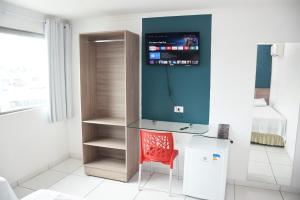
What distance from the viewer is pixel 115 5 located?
2572mm

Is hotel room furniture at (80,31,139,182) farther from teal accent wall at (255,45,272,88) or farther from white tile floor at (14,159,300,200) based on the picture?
teal accent wall at (255,45,272,88)

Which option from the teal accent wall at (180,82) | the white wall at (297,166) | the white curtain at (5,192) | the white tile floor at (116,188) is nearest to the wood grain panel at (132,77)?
the teal accent wall at (180,82)

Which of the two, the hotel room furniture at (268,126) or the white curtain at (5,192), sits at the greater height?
the hotel room furniture at (268,126)

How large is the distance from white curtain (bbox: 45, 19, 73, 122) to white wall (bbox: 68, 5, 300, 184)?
46.6 inches

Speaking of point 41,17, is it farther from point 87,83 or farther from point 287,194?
point 287,194

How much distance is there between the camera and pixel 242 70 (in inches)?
104

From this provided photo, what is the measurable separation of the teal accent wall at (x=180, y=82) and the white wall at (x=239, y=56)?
0.26 ft

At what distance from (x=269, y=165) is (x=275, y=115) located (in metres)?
0.69

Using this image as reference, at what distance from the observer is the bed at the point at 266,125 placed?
8.72 feet

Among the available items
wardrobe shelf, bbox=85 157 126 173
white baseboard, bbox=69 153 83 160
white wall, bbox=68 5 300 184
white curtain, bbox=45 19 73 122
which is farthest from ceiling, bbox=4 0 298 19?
white baseboard, bbox=69 153 83 160

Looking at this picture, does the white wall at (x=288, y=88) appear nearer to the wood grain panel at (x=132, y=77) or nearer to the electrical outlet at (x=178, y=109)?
the electrical outlet at (x=178, y=109)

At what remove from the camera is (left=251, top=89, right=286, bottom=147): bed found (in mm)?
2658

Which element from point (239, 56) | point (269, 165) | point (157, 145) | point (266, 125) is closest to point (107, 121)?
point (157, 145)

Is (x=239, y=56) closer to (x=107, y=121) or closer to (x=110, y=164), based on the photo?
(x=107, y=121)
